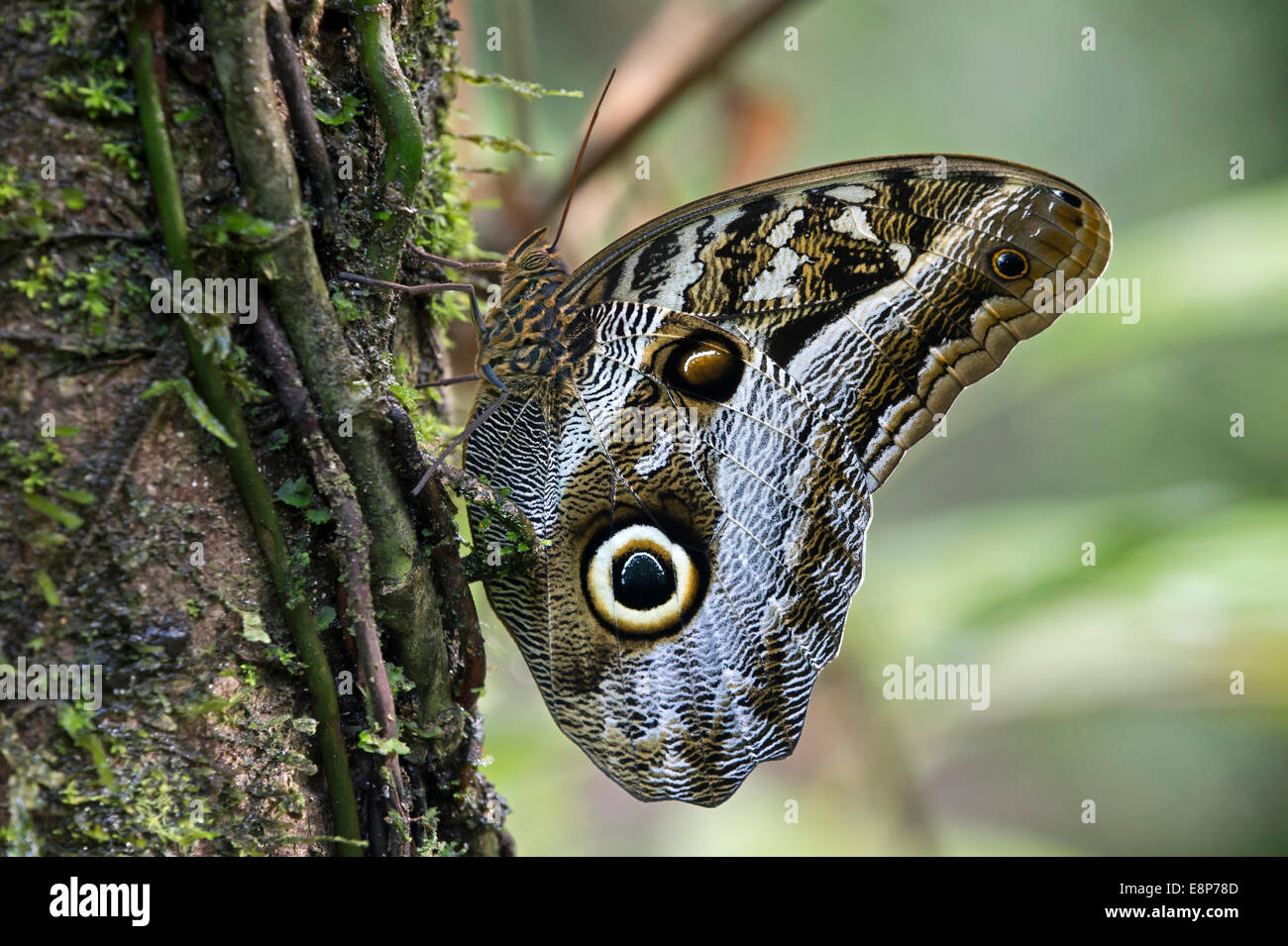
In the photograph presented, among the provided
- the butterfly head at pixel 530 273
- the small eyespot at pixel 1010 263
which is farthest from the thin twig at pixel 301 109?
the small eyespot at pixel 1010 263

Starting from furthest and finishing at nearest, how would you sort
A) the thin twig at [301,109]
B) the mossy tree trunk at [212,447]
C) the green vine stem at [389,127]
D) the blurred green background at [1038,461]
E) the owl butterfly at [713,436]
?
the blurred green background at [1038,461] < the owl butterfly at [713,436] < the green vine stem at [389,127] < the thin twig at [301,109] < the mossy tree trunk at [212,447]

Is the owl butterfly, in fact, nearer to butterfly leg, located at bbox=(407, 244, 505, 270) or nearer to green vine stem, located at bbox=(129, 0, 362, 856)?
butterfly leg, located at bbox=(407, 244, 505, 270)

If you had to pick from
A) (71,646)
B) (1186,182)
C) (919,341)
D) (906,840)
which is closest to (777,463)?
(919,341)

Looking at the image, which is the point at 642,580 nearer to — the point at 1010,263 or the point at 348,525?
the point at 348,525

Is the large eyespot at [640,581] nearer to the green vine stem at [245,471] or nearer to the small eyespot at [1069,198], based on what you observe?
the green vine stem at [245,471]

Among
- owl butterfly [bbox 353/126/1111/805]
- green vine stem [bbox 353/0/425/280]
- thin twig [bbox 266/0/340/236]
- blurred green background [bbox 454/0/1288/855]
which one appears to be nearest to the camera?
thin twig [bbox 266/0/340/236]

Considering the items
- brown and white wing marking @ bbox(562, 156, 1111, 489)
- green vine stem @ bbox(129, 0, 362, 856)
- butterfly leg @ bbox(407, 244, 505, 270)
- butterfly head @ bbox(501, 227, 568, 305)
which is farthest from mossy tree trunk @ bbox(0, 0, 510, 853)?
brown and white wing marking @ bbox(562, 156, 1111, 489)

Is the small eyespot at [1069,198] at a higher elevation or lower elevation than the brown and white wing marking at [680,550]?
higher
